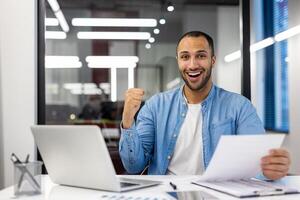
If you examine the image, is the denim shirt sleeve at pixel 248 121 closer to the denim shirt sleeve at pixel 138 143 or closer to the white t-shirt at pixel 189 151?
the white t-shirt at pixel 189 151

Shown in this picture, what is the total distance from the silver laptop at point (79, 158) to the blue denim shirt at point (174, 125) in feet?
1.61

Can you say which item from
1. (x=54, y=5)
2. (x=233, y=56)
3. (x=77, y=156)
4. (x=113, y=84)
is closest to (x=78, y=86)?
(x=113, y=84)

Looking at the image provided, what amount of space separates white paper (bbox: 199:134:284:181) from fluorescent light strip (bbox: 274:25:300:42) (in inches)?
107

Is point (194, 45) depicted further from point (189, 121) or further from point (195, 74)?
point (189, 121)

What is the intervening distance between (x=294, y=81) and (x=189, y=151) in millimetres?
2271

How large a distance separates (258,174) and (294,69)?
2.63m

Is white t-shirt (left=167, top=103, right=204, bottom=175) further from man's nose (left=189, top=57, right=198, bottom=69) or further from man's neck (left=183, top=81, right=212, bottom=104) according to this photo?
man's nose (left=189, top=57, right=198, bottom=69)

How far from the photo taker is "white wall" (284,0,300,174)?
3.55m

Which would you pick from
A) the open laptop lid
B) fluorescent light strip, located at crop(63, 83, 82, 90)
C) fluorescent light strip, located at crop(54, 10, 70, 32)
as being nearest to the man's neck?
the open laptop lid

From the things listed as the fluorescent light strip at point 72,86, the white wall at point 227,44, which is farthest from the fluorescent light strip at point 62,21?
the white wall at point 227,44

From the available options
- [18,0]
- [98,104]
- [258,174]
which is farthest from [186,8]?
[258,174]

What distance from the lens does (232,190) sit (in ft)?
3.55

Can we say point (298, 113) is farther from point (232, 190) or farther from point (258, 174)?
point (232, 190)

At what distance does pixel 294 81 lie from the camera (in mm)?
3666
